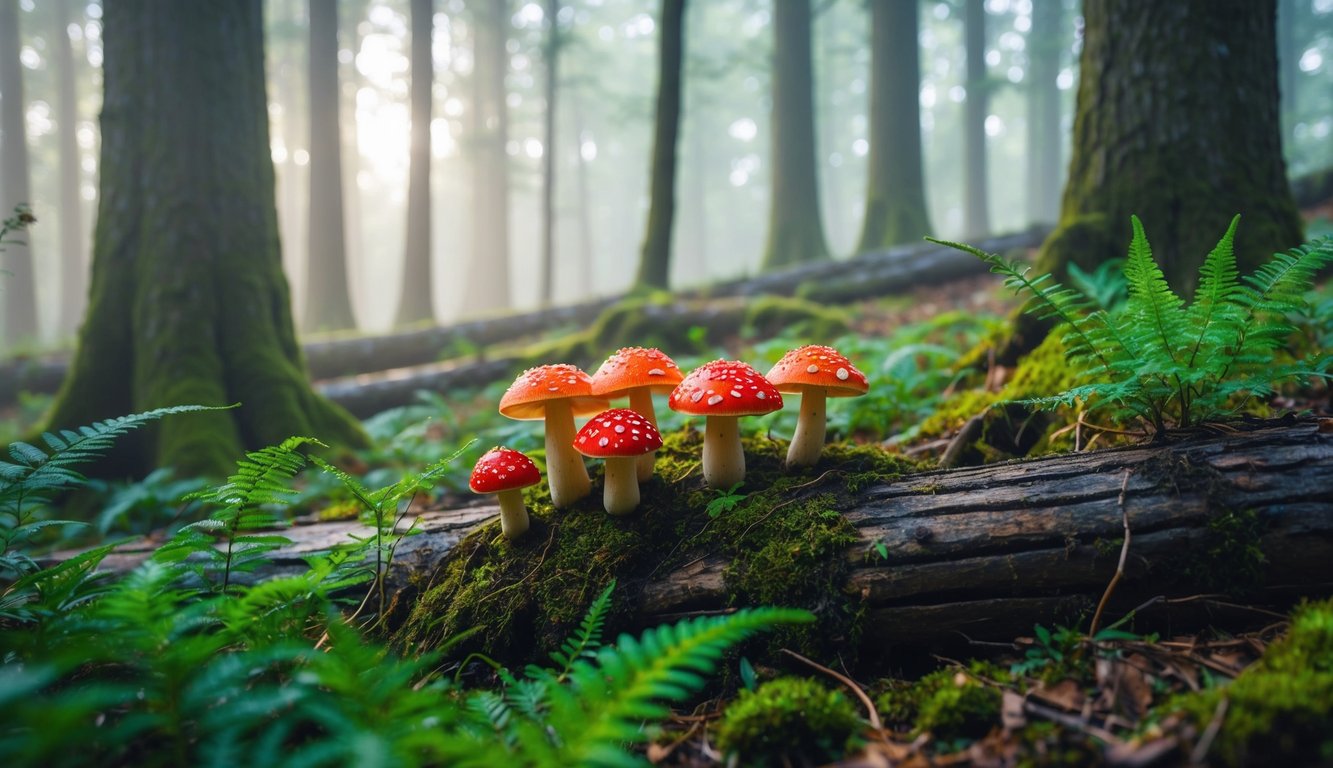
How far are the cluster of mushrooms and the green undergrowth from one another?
0.10 meters

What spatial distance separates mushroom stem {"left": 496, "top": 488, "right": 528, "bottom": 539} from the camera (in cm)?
279

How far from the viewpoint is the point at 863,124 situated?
5584cm

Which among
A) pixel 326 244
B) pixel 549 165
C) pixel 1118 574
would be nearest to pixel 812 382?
pixel 1118 574

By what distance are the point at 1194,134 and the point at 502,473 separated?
15.6ft

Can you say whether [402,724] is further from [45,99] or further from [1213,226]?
[45,99]

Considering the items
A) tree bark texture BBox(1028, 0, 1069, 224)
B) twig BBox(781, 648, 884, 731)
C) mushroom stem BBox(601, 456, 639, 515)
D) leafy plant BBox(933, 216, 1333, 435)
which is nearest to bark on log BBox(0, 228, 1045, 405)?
mushroom stem BBox(601, 456, 639, 515)

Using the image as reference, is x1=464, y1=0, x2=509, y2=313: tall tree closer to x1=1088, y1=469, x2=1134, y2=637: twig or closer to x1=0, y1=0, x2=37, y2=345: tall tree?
x1=0, y1=0, x2=37, y2=345: tall tree

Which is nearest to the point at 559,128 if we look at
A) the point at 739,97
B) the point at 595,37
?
the point at 595,37

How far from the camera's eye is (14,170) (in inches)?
795

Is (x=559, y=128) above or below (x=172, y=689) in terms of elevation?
above

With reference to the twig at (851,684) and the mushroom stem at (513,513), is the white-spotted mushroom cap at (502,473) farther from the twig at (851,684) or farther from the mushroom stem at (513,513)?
the twig at (851,684)

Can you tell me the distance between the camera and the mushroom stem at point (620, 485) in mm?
2760

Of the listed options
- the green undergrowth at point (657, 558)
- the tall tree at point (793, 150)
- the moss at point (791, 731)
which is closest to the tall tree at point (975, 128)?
the tall tree at point (793, 150)

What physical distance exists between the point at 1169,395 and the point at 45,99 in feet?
143
